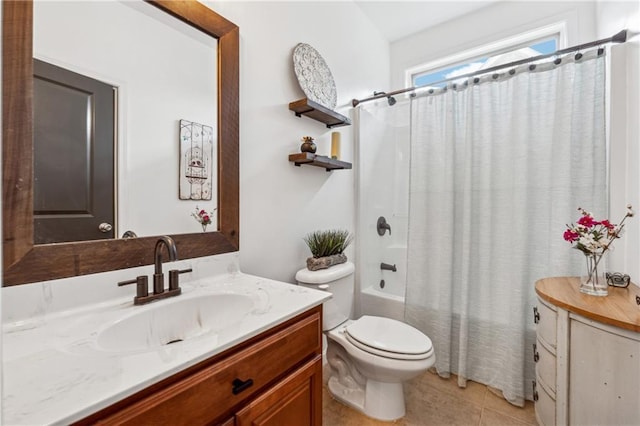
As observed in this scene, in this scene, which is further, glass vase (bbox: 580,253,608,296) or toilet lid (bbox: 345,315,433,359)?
toilet lid (bbox: 345,315,433,359)

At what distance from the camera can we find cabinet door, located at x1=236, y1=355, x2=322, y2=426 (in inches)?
35.3

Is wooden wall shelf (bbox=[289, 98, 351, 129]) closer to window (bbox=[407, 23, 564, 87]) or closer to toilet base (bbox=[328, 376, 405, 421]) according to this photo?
window (bbox=[407, 23, 564, 87])

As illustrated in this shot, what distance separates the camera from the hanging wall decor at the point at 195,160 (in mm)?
1296

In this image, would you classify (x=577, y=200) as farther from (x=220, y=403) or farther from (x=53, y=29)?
(x=53, y=29)

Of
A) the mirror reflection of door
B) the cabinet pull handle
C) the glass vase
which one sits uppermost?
the mirror reflection of door

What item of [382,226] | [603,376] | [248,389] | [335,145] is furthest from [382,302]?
[248,389]

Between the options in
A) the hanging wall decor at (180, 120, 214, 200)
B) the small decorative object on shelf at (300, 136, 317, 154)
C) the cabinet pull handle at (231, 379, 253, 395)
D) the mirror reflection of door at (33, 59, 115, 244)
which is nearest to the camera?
the cabinet pull handle at (231, 379, 253, 395)

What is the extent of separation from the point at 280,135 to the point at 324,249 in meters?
0.68

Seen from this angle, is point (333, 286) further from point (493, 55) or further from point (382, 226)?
point (493, 55)

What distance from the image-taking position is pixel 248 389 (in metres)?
0.88

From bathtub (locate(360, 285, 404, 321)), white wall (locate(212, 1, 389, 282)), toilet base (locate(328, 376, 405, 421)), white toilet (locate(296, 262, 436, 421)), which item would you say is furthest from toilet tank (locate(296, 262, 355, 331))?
bathtub (locate(360, 285, 404, 321))

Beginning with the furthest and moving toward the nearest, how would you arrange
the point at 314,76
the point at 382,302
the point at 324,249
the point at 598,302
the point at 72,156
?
the point at 382,302, the point at 314,76, the point at 324,249, the point at 598,302, the point at 72,156

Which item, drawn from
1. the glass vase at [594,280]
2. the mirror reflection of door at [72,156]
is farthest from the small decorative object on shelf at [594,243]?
the mirror reflection of door at [72,156]

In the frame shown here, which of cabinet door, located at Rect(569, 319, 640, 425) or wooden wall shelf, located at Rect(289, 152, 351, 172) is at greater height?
wooden wall shelf, located at Rect(289, 152, 351, 172)
